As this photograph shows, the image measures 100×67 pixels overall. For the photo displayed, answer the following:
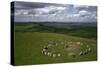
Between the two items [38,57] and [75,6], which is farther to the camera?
[75,6]

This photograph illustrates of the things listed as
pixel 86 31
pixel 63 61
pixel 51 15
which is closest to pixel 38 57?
pixel 63 61

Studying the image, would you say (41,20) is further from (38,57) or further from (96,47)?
(96,47)

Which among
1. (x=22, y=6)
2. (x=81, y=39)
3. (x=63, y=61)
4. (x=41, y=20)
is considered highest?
(x=22, y=6)
